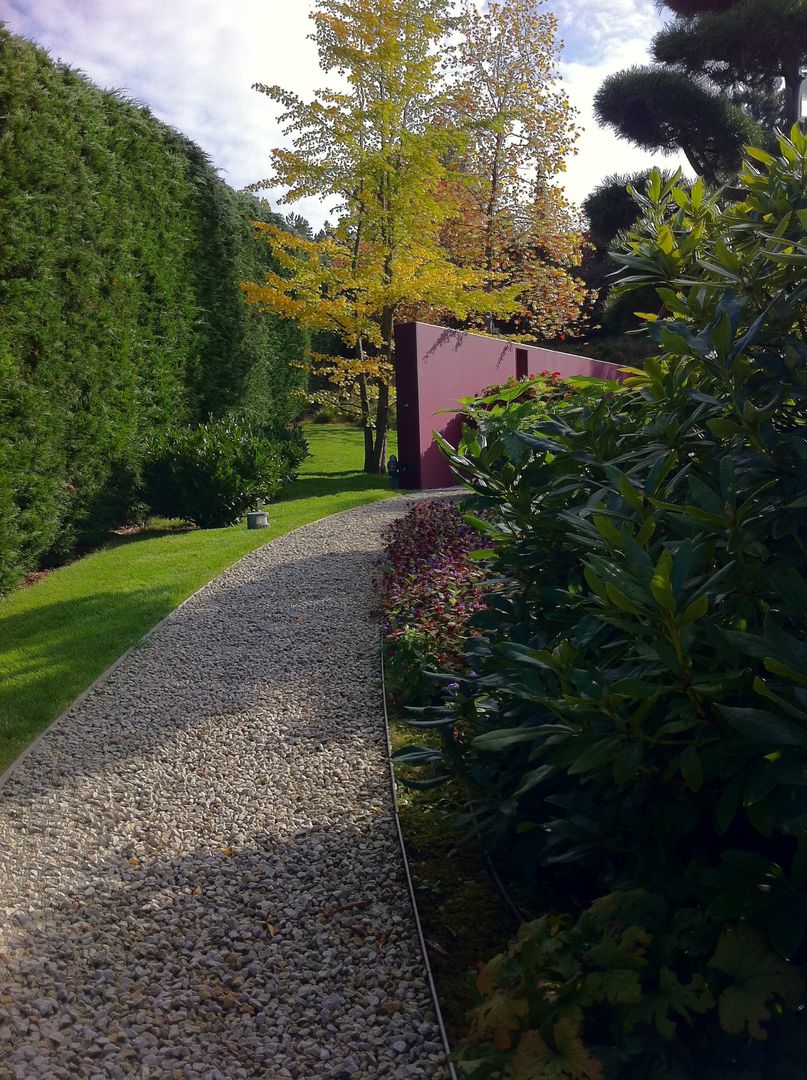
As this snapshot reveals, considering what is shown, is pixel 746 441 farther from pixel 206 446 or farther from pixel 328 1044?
pixel 206 446

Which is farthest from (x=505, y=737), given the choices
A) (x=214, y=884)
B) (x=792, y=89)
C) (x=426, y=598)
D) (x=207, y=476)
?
(x=792, y=89)

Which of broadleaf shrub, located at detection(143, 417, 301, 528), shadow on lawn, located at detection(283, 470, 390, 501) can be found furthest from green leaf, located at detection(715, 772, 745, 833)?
shadow on lawn, located at detection(283, 470, 390, 501)

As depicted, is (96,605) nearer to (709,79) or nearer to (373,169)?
(373,169)

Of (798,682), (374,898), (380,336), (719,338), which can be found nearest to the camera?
(798,682)

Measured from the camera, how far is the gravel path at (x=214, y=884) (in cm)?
213

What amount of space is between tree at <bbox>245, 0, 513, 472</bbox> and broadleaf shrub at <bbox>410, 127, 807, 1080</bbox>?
29.6ft

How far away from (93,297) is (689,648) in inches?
305

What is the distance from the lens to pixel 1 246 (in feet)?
21.3

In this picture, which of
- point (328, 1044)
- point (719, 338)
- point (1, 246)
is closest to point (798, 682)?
point (719, 338)

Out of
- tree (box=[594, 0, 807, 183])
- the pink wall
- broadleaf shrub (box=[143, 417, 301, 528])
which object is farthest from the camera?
tree (box=[594, 0, 807, 183])

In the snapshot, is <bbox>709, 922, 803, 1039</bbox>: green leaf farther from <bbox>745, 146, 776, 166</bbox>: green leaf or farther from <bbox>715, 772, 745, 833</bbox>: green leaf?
<bbox>745, 146, 776, 166</bbox>: green leaf

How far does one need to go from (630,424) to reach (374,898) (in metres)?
1.65

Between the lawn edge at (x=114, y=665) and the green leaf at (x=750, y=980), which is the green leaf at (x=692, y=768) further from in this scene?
the lawn edge at (x=114, y=665)

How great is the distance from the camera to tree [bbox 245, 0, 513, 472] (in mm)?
10812
